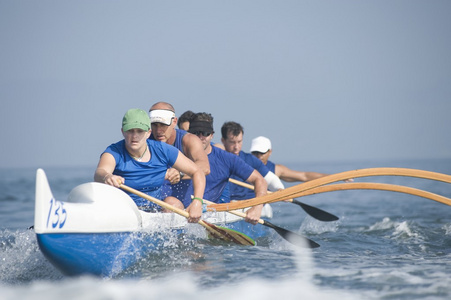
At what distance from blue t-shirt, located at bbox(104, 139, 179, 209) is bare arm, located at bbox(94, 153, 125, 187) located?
0.21 ft

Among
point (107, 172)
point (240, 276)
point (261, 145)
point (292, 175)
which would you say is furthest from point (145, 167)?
point (292, 175)

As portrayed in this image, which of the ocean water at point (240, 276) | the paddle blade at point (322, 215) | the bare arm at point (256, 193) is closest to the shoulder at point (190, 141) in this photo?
the bare arm at point (256, 193)

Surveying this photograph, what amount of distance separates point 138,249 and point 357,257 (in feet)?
8.05

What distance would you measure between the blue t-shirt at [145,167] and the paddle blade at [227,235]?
29.8 inches

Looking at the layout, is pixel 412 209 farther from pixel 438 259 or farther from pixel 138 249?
pixel 138 249

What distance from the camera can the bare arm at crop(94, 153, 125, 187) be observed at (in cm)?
512

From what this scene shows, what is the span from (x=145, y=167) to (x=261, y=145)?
13.5ft

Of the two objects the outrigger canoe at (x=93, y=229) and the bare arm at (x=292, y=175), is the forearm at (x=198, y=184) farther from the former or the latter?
the bare arm at (x=292, y=175)

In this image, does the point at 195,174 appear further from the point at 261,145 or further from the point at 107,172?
the point at 261,145

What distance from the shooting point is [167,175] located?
6.26 metres

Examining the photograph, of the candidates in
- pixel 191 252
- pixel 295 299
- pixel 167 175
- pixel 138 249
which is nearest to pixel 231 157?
pixel 167 175

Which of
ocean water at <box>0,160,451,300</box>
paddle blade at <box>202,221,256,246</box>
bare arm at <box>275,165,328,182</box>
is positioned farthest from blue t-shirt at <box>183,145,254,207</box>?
bare arm at <box>275,165,328,182</box>

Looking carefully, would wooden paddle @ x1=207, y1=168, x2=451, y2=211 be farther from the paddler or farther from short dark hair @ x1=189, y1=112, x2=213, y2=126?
short dark hair @ x1=189, y1=112, x2=213, y2=126

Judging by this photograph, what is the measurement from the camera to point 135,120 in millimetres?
5324
